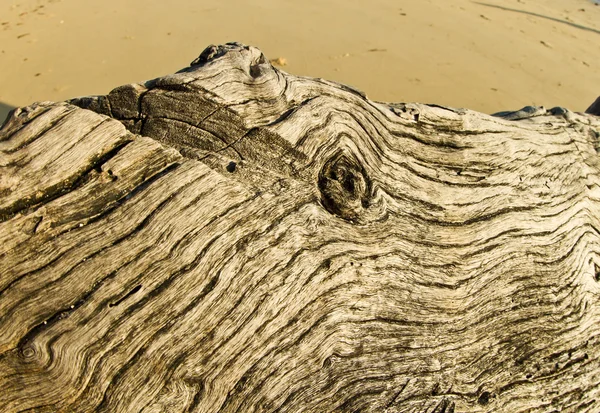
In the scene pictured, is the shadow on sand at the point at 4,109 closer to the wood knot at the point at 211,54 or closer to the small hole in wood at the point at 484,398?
the wood knot at the point at 211,54

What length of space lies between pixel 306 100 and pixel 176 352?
119cm

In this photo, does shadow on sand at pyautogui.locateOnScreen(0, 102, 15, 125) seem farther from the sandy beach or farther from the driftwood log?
the driftwood log

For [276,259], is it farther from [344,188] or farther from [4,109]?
[4,109]

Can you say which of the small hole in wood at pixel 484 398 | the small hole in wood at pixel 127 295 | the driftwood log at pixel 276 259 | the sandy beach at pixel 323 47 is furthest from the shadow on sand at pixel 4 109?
the small hole in wood at pixel 484 398

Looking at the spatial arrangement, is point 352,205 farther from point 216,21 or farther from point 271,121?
point 216,21

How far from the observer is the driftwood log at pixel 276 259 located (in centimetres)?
175

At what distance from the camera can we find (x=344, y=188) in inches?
83.4

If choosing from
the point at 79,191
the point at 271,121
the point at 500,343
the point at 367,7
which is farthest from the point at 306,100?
the point at 367,7

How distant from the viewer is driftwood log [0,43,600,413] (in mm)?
1750

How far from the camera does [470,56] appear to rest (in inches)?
295

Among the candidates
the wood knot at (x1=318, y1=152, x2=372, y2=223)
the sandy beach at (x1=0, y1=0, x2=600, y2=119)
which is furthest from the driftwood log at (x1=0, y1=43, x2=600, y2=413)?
the sandy beach at (x1=0, y1=0, x2=600, y2=119)

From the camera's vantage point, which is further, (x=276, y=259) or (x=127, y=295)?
(x=276, y=259)

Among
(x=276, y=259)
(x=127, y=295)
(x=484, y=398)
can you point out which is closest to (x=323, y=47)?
(x=276, y=259)

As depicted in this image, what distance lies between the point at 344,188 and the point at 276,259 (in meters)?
0.42
